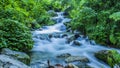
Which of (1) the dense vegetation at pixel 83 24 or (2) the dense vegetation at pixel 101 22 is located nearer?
(1) the dense vegetation at pixel 83 24

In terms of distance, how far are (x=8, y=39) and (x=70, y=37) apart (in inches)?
166

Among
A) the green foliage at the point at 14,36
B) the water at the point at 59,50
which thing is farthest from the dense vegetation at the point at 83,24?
the water at the point at 59,50

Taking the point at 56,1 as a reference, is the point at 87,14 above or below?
below

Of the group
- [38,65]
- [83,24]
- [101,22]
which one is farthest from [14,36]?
[83,24]

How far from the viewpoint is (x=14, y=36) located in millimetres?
7762

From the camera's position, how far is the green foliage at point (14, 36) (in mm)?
7497

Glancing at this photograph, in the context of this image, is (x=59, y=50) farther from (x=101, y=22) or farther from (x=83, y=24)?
(x=83, y=24)

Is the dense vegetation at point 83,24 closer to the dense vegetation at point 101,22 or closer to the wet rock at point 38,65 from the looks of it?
the dense vegetation at point 101,22

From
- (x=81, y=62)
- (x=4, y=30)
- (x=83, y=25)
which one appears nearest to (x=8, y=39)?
(x=4, y=30)

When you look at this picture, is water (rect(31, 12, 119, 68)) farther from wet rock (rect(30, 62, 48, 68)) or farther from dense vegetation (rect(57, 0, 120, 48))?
dense vegetation (rect(57, 0, 120, 48))

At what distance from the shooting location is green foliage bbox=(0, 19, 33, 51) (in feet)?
24.6

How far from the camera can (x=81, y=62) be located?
25.1ft

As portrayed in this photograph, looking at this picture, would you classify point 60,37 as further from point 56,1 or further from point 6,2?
point 56,1

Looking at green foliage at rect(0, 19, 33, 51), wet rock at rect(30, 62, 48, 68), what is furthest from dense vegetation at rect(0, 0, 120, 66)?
wet rock at rect(30, 62, 48, 68)
